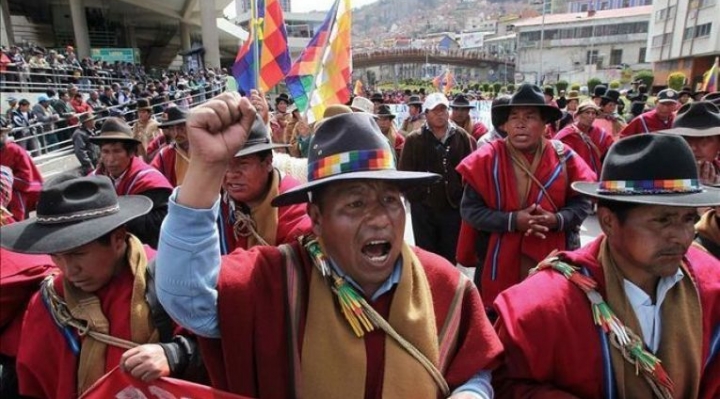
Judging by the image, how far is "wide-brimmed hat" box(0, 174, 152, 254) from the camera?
1.83 m

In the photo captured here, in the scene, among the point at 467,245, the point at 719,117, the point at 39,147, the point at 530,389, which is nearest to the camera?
the point at 530,389

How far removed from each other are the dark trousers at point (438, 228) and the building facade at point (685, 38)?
128ft

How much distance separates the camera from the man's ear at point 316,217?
1.71m

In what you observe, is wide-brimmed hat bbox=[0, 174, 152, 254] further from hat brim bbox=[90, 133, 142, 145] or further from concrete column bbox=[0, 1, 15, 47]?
concrete column bbox=[0, 1, 15, 47]

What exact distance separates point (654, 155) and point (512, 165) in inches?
61.2

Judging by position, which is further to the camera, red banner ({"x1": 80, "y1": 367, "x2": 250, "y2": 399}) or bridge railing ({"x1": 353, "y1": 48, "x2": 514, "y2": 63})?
bridge railing ({"x1": 353, "y1": 48, "x2": 514, "y2": 63})

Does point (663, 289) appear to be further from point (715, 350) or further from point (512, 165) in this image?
point (512, 165)

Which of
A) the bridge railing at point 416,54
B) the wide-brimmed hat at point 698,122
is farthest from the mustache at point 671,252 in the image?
the bridge railing at point 416,54

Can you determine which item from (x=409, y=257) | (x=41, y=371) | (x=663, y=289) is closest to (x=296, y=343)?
(x=409, y=257)

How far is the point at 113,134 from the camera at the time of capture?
3.98 m

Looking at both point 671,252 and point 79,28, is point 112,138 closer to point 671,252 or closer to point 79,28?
point 671,252

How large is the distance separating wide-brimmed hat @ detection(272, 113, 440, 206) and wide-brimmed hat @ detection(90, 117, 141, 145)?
276 cm

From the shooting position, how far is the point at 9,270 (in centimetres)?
205

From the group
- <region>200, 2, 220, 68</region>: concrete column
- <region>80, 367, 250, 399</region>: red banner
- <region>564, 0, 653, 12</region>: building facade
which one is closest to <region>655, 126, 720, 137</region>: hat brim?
<region>80, 367, 250, 399</region>: red banner
